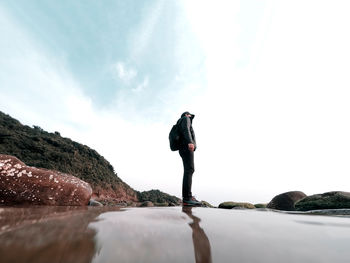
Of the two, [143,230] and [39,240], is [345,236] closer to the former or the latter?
[143,230]

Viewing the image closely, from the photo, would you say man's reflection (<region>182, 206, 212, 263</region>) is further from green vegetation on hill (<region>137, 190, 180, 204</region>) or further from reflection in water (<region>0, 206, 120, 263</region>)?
green vegetation on hill (<region>137, 190, 180, 204</region>)

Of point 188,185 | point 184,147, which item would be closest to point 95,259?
point 188,185

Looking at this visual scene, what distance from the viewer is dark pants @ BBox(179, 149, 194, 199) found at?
386 cm

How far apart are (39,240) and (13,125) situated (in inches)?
1711

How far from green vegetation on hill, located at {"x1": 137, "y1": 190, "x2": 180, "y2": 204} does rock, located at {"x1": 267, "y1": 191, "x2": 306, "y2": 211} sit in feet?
70.4

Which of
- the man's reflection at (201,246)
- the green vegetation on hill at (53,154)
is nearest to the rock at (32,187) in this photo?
the man's reflection at (201,246)

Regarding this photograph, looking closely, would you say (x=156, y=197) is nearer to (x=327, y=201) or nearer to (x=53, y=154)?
(x=53, y=154)

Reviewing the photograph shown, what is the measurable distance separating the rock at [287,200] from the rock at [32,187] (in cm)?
1170

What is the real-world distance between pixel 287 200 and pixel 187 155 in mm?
10302

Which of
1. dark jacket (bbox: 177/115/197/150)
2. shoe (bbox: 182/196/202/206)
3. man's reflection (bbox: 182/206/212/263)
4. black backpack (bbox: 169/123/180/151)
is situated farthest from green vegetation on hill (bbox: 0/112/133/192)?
man's reflection (bbox: 182/206/212/263)

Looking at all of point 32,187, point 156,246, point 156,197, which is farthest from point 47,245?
point 156,197

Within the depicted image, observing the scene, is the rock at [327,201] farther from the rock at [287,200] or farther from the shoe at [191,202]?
the shoe at [191,202]

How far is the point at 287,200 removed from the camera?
37.1 feet

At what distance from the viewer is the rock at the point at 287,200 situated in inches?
439
